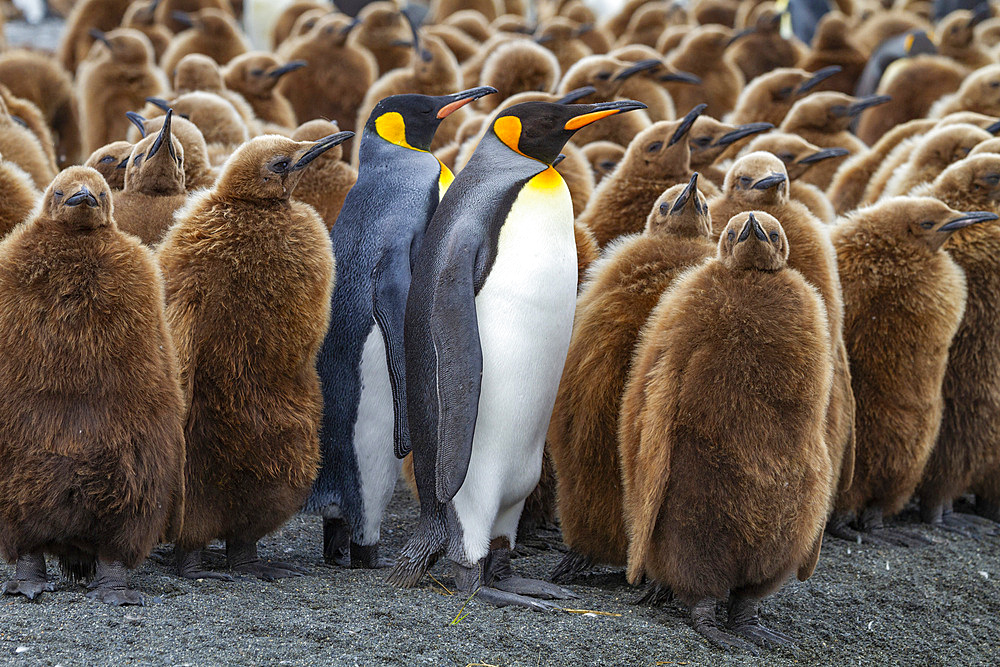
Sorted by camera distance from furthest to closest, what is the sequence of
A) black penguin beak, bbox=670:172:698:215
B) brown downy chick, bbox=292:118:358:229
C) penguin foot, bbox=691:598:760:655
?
brown downy chick, bbox=292:118:358:229 < black penguin beak, bbox=670:172:698:215 < penguin foot, bbox=691:598:760:655

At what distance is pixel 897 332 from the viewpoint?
163 inches

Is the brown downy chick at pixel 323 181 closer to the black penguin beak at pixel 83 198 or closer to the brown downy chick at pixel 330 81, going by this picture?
the black penguin beak at pixel 83 198

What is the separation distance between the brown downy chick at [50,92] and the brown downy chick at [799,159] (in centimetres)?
466

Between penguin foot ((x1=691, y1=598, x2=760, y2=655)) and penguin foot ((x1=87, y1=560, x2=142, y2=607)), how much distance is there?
4.90 feet

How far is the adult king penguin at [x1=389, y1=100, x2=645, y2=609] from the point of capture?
10.9 feet

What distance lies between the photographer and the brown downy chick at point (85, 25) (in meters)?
10.3

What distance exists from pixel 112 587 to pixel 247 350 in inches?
28.9

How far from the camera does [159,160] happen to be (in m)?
4.00

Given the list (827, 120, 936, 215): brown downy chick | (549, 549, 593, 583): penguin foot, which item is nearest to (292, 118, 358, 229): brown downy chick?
(549, 549, 593, 583): penguin foot

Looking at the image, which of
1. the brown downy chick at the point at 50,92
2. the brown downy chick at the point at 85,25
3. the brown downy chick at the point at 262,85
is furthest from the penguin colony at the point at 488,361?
the brown downy chick at the point at 85,25

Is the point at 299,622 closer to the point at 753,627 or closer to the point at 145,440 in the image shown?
the point at 145,440

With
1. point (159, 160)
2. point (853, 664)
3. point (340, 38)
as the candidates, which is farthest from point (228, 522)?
point (340, 38)

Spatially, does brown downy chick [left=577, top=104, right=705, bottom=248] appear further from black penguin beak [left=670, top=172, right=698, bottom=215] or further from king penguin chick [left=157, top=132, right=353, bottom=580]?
king penguin chick [left=157, top=132, right=353, bottom=580]

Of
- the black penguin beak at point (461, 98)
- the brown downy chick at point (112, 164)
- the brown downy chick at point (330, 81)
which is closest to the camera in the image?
the black penguin beak at point (461, 98)
